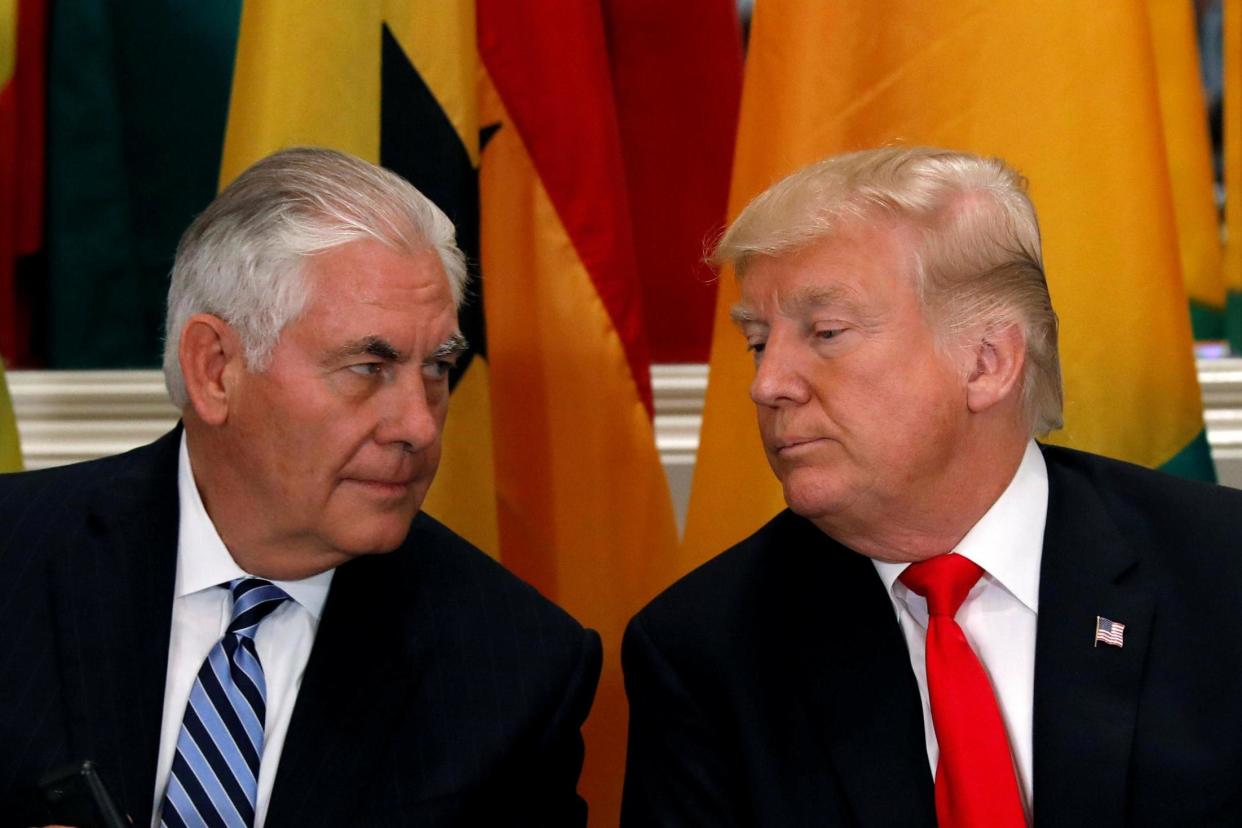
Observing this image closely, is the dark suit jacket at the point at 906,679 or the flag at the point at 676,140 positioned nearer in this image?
the dark suit jacket at the point at 906,679

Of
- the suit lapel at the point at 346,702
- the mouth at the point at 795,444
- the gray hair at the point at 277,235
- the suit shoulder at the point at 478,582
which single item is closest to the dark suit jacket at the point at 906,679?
the suit shoulder at the point at 478,582

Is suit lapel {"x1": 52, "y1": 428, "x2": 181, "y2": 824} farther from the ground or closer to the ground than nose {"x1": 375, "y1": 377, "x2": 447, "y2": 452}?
closer to the ground

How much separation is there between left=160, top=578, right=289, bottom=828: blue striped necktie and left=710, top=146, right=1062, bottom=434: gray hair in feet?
2.69

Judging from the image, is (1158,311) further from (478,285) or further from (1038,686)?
(478,285)

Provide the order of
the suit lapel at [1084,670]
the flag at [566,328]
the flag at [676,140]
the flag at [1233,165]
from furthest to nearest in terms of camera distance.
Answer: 1. the flag at [676,140]
2. the flag at [1233,165]
3. the flag at [566,328]
4. the suit lapel at [1084,670]

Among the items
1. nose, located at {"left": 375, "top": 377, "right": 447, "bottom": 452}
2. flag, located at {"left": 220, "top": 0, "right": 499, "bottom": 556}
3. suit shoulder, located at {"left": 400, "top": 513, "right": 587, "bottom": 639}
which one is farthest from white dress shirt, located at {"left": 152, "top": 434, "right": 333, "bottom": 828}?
flag, located at {"left": 220, "top": 0, "right": 499, "bottom": 556}

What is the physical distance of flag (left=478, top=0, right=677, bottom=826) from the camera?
8.66 feet

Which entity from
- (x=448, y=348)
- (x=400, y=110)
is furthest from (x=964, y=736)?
(x=400, y=110)

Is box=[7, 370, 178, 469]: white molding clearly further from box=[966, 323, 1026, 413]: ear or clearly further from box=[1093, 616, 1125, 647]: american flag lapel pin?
box=[1093, 616, 1125, 647]: american flag lapel pin

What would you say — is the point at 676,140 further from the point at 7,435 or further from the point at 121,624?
the point at 121,624

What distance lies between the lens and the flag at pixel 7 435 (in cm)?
258

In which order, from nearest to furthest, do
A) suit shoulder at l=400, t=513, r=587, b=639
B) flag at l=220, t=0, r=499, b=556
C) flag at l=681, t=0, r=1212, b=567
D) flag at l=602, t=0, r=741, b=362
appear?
1. suit shoulder at l=400, t=513, r=587, b=639
2. flag at l=681, t=0, r=1212, b=567
3. flag at l=220, t=0, r=499, b=556
4. flag at l=602, t=0, r=741, b=362

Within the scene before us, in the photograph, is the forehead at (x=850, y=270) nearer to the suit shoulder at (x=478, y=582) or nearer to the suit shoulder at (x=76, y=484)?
the suit shoulder at (x=478, y=582)

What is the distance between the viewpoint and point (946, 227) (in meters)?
1.85
